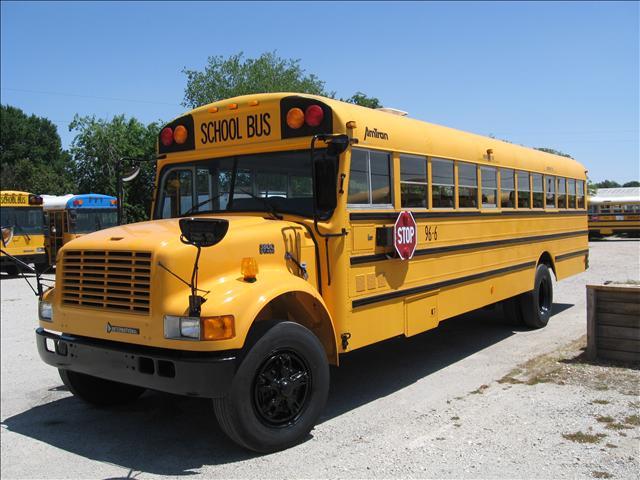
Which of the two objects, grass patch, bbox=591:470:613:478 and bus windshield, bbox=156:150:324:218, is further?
bus windshield, bbox=156:150:324:218

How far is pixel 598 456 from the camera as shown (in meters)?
3.75

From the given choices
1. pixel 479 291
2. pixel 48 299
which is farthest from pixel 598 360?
pixel 48 299

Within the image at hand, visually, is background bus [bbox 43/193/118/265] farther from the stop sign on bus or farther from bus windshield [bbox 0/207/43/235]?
the stop sign on bus

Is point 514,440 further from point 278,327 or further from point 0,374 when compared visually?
point 0,374

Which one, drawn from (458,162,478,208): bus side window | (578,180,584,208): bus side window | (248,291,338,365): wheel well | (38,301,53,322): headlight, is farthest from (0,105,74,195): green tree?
(248,291,338,365): wheel well

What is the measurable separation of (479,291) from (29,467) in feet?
15.7

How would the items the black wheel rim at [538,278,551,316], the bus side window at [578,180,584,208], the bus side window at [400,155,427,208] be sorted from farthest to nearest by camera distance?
the bus side window at [578,180,584,208] < the black wheel rim at [538,278,551,316] < the bus side window at [400,155,427,208]

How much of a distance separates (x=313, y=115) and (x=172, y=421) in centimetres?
266

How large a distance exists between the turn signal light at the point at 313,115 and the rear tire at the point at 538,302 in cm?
497

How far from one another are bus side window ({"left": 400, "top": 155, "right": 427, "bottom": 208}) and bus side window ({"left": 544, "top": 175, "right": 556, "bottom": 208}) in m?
3.98

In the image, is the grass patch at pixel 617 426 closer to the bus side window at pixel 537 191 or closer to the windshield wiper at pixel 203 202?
the windshield wiper at pixel 203 202

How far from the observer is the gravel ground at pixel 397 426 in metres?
3.71

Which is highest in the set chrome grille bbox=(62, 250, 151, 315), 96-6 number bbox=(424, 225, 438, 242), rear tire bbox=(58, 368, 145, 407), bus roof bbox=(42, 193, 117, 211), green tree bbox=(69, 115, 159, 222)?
green tree bbox=(69, 115, 159, 222)

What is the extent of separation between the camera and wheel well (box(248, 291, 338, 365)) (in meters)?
4.28
